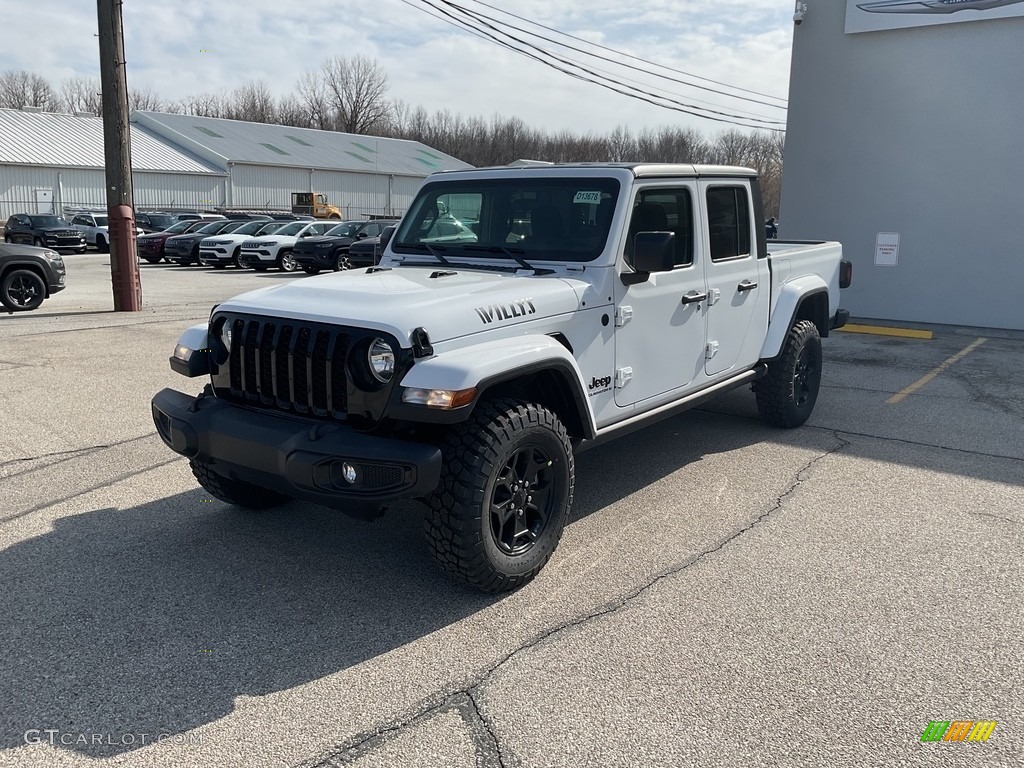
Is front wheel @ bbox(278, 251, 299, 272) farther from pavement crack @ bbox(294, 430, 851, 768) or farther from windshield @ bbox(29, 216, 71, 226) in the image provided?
pavement crack @ bbox(294, 430, 851, 768)

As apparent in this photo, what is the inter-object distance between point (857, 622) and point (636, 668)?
107cm

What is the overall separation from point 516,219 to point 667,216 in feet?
2.93

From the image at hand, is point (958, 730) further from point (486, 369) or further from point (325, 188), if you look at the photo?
point (325, 188)

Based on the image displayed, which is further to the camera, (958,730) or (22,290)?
(22,290)

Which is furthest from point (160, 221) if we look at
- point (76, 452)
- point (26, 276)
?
point (76, 452)

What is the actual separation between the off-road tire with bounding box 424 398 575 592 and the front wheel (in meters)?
20.3

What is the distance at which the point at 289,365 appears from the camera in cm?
374

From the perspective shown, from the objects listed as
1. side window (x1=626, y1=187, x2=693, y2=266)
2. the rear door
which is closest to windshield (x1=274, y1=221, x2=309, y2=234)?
the rear door

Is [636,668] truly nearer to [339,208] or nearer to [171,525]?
[171,525]

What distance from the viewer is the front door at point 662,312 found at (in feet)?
15.1

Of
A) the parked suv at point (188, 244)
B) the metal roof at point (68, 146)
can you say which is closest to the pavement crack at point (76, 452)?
the parked suv at point (188, 244)

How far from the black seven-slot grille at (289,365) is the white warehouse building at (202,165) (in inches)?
1419

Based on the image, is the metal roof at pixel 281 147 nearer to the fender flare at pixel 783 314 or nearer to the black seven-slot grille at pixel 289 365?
the fender flare at pixel 783 314

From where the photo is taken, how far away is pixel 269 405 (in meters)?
3.92
